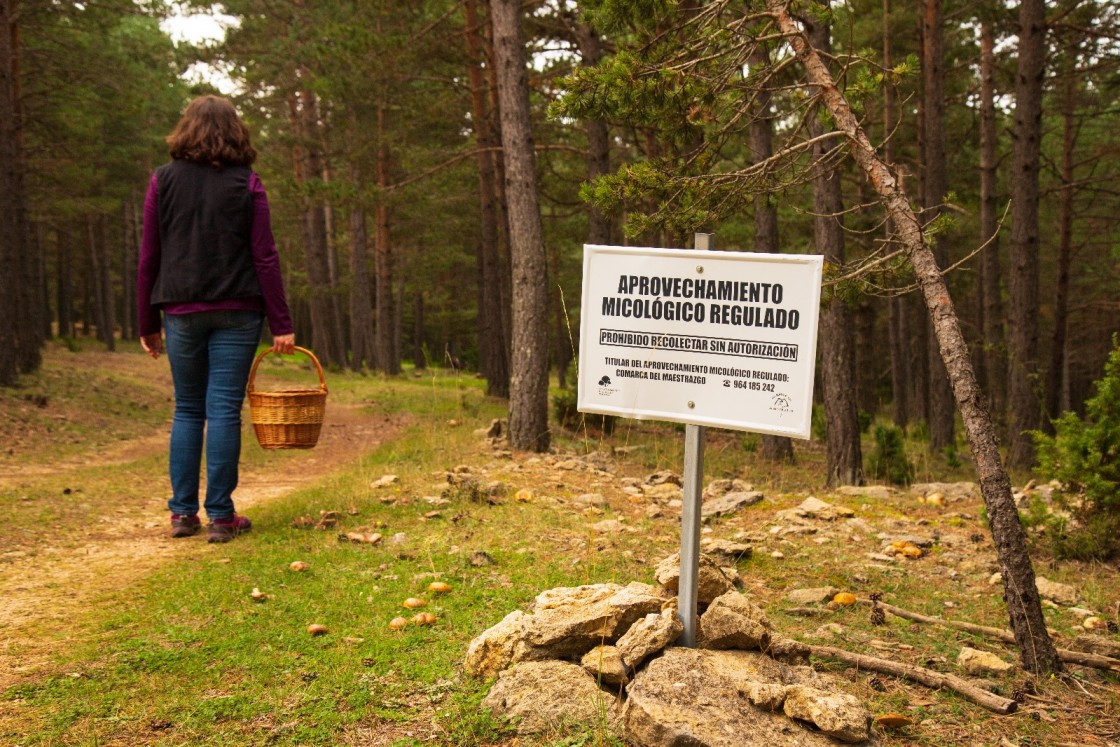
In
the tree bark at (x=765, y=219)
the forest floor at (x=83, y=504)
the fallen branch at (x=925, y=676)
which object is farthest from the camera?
the tree bark at (x=765, y=219)

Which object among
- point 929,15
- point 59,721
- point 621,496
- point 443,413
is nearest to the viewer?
point 59,721

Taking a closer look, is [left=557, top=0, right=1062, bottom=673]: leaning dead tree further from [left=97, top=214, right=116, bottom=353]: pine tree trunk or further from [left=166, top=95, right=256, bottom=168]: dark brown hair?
[left=97, top=214, right=116, bottom=353]: pine tree trunk

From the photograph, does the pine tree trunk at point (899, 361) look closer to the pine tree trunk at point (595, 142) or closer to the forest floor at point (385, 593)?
the pine tree trunk at point (595, 142)

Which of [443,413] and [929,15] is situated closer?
[443,413]

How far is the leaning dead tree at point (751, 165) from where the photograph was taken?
145 inches

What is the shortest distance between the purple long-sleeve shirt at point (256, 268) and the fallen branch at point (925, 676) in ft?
11.7

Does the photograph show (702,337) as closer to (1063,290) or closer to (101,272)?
(1063,290)

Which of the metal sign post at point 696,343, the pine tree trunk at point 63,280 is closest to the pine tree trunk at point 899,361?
the metal sign post at point 696,343

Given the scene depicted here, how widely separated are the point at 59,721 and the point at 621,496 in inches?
184

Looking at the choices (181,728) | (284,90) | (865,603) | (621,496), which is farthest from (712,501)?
(284,90)

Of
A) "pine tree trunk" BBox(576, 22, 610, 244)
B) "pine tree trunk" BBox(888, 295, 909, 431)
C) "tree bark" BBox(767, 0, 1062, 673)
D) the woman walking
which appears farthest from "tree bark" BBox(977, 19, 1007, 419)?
the woman walking

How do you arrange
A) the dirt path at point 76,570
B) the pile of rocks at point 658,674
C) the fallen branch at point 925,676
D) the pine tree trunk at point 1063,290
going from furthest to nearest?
the pine tree trunk at point 1063,290
the dirt path at point 76,570
the fallen branch at point 925,676
the pile of rocks at point 658,674

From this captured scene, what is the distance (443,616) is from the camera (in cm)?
396

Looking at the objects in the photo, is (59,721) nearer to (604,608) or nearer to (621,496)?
(604,608)
